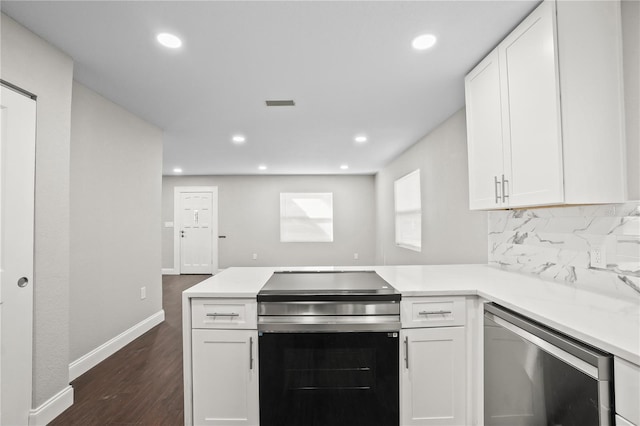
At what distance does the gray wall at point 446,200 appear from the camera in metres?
2.87

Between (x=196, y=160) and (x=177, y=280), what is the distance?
2743 mm

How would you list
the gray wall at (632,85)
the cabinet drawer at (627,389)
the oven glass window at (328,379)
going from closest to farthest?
1. the cabinet drawer at (627,389)
2. the gray wall at (632,85)
3. the oven glass window at (328,379)

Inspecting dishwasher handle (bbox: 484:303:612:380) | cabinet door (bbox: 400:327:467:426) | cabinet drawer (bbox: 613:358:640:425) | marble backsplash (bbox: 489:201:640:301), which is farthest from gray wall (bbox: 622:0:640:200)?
cabinet door (bbox: 400:327:467:426)

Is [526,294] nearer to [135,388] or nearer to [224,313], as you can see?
[224,313]

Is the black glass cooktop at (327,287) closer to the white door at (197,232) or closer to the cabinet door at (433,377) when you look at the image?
the cabinet door at (433,377)

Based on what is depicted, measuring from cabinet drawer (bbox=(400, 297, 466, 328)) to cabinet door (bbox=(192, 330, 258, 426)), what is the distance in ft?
2.71

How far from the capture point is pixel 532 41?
5.14 feet

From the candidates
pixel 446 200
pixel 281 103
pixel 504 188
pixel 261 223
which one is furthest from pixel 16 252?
pixel 261 223

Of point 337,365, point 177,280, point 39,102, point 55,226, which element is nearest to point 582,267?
point 337,365

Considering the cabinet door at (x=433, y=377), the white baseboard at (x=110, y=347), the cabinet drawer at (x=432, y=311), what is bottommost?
the white baseboard at (x=110, y=347)

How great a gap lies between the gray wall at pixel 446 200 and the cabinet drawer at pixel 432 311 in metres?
1.12

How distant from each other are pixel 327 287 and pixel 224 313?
0.59m

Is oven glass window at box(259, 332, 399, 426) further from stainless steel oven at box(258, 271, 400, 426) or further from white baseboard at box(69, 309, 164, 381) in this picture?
white baseboard at box(69, 309, 164, 381)

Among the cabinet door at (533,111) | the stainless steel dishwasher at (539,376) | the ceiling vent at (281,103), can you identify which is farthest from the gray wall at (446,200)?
the ceiling vent at (281,103)
